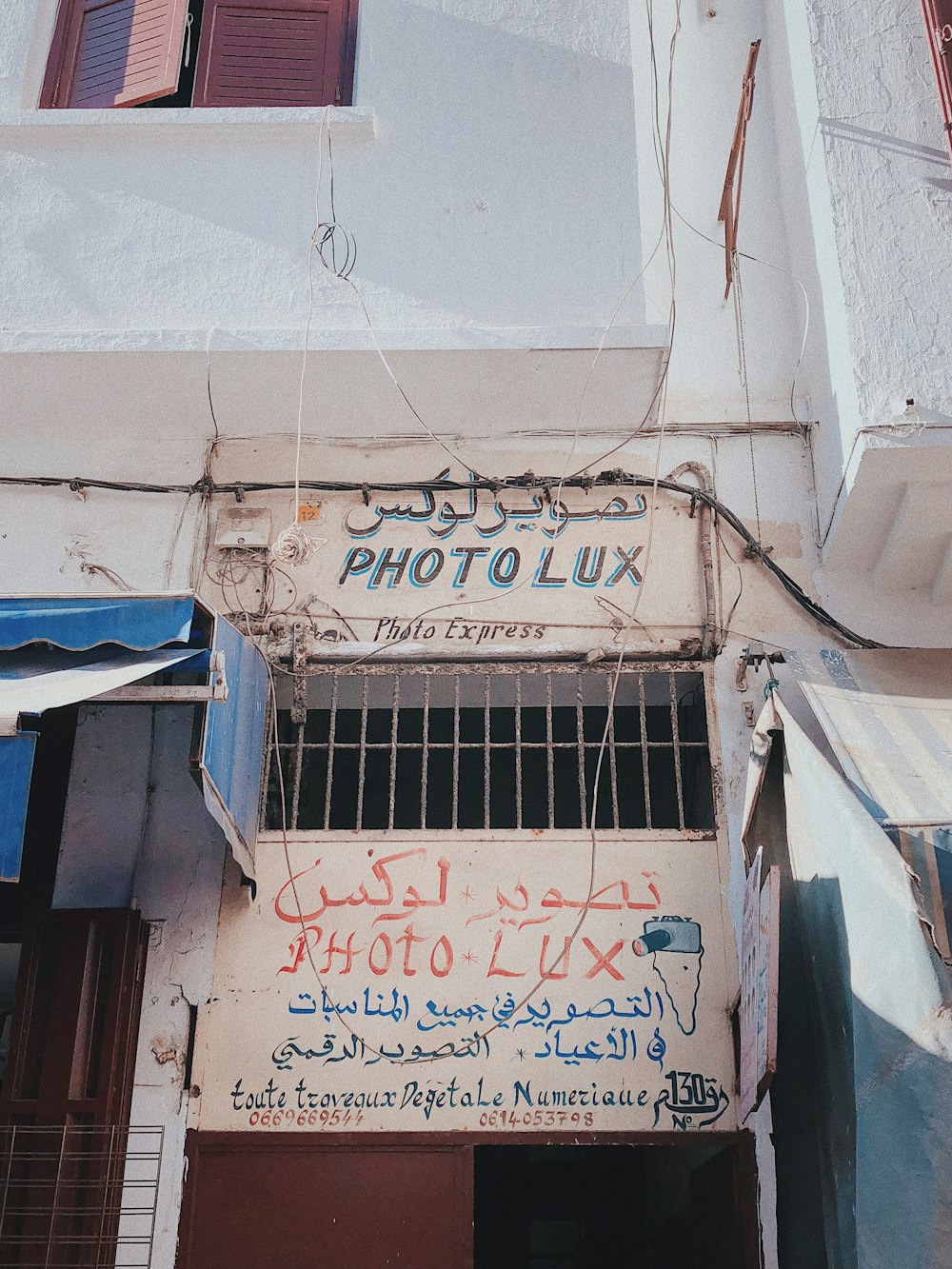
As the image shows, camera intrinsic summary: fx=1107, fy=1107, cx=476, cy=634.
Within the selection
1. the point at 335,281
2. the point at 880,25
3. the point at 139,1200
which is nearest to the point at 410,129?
the point at 335,281

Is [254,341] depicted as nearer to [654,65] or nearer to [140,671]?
[140,671]

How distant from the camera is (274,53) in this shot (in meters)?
5.86

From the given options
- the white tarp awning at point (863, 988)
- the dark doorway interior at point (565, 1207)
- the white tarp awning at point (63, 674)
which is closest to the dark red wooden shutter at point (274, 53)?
the white tarp awning at point (63, 674)

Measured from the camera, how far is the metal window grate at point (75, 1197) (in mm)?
4219

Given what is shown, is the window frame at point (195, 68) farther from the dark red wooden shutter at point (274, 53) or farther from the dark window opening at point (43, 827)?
the dark window opening at point (43, 827)

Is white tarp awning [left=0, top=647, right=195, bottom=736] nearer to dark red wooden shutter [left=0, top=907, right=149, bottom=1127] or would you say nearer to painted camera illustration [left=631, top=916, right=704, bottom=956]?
dark red wooden shutter [left=0, top=907, right=149, bottom=1127]

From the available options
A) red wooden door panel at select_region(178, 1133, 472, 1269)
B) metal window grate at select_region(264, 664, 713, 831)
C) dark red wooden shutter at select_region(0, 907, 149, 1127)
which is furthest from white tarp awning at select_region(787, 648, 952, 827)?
dark red wooden shutter at select_region(0, 907, 149, 1127)

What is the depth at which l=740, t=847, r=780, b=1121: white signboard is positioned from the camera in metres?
3.80

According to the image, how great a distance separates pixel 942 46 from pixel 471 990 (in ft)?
15.5

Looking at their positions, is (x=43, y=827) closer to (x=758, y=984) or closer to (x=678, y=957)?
(x=678, y=957)

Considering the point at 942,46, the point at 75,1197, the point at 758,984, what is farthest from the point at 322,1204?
the point at 942,46

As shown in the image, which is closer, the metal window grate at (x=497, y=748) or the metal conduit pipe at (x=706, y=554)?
the metal window grate at (x=497, y=748)

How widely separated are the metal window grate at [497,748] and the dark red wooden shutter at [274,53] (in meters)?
3.05

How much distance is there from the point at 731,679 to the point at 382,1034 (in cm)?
225
